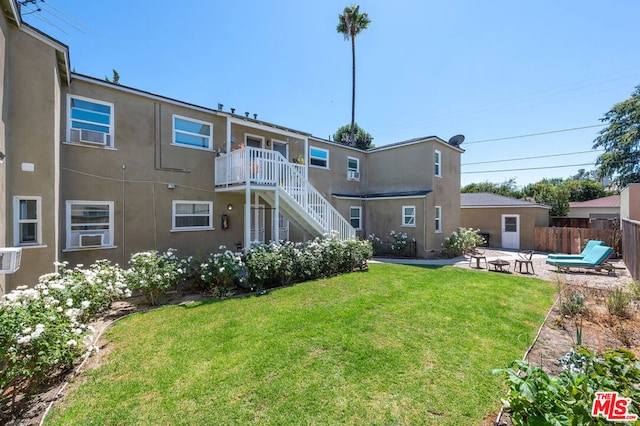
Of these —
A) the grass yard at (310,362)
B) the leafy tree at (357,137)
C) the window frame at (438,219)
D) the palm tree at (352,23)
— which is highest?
the palm tree at (352,23)

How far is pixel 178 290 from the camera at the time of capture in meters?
8.45

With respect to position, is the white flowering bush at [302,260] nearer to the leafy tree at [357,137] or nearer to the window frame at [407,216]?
the window frame at [407,216]

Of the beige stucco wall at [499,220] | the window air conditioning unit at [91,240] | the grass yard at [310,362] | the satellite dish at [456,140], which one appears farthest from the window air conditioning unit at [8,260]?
the beige stucco wall at [499,220]

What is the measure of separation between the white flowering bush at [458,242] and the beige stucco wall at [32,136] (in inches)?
646

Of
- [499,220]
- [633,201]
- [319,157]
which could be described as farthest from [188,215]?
Result: [633,201]

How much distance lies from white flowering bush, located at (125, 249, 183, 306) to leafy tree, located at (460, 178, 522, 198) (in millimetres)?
50709

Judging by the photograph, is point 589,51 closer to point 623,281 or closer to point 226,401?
point 623,281

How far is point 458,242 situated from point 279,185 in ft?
36.5

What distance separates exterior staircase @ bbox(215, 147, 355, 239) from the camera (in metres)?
9.64

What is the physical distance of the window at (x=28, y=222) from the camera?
6.34 metres

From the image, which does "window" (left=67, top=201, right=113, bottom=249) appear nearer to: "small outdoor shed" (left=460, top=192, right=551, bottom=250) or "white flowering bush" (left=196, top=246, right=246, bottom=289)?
"white flowering bush" (left=196, top=246, right=246, bottom=289)

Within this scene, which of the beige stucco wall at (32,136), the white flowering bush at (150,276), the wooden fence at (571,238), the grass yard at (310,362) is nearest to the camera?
the grass yard at (310,362)

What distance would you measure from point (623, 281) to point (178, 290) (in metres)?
15.1

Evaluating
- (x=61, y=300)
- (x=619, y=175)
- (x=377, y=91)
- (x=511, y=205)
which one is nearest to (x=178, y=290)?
(x=61, y=300)
